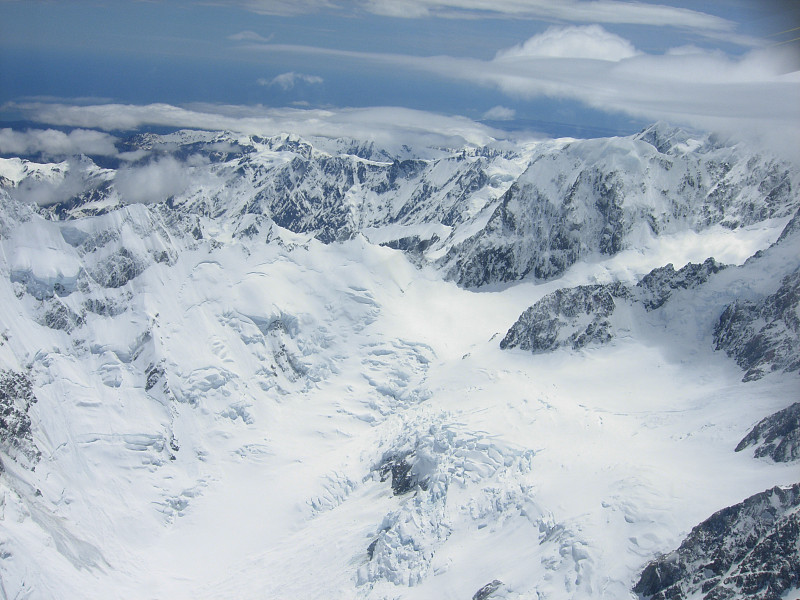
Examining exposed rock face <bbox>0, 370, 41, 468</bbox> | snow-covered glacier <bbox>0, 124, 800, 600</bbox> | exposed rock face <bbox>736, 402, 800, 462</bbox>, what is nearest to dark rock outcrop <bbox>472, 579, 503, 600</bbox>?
snow-covered glacier <bbox>0, 124, 800, 600</bbox>

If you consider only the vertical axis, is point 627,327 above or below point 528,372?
above

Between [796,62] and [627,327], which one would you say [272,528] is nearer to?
[627,327]

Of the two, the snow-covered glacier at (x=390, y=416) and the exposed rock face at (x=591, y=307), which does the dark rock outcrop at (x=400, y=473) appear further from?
the exposed rock face at (x=591, y=307)

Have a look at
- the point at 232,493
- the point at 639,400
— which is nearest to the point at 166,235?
the point at 232,493

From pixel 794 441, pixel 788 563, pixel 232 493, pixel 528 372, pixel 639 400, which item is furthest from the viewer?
pixel 528 372

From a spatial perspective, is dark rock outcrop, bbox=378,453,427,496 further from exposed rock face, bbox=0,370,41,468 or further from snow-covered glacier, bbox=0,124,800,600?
exposed rock face, bbox=0,370,41,468

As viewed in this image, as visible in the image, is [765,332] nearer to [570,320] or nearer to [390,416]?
[570,320]

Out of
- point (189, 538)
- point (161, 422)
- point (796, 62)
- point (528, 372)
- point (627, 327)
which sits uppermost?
point (796, 62)

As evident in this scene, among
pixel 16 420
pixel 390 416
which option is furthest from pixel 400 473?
pixel 16 420
